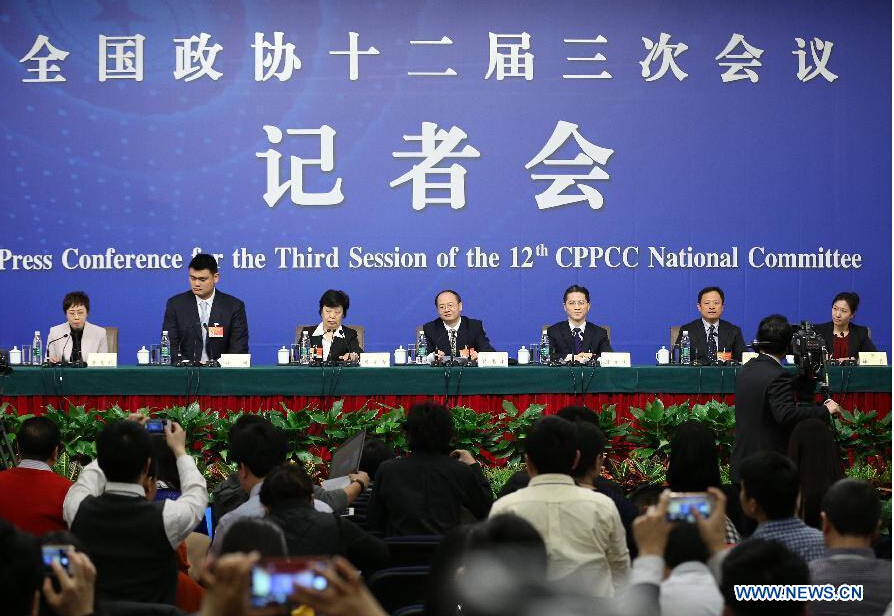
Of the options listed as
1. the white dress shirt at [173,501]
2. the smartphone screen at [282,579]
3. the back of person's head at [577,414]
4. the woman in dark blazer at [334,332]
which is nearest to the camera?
the smartphone screen at [282,579]

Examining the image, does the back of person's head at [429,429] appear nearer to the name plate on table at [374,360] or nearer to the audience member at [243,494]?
the audience member at [243,494]

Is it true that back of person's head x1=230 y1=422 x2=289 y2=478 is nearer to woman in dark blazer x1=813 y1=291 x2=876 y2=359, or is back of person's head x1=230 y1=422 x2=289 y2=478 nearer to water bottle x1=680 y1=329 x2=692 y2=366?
water bottle x1=680 y1=329 x2=692 y2=366

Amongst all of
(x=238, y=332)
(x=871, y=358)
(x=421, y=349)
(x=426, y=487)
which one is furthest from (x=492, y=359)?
(x=426, y=487)

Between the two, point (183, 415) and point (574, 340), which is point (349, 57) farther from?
point (183, 415)

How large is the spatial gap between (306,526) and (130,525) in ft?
1.30

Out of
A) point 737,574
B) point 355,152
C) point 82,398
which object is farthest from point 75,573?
point 355,152

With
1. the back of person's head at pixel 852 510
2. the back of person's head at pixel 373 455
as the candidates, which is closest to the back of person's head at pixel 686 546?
the back of person's head at pixel 852 510

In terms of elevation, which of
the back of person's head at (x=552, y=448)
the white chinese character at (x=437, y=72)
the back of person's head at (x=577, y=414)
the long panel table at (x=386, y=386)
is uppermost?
the white chinese character at (x=437, y=72)

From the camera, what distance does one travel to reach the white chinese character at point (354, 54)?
26.1ft

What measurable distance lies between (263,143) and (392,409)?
320 cm

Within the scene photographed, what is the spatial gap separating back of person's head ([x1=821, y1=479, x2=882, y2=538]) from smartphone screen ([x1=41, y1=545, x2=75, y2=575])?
1.49 metres

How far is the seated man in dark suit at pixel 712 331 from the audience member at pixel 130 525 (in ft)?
14.6

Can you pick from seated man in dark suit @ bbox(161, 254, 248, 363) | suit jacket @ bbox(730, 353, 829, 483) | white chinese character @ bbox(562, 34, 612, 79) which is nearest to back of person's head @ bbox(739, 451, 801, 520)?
suit jacket @ bbox(730, 353, 829, 483)

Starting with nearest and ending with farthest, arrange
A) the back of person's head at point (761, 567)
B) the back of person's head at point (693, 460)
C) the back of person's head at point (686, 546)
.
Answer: the back of person's head at point (761, 567), the back of person's head at point (686, 546), the back of person's head at point (693, 460)
